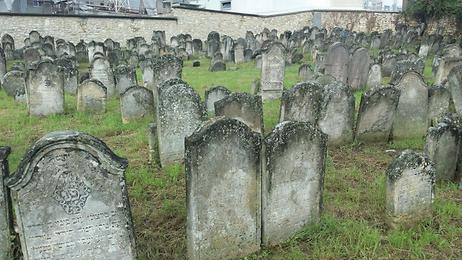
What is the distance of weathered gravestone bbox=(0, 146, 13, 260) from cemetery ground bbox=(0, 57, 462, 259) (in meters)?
1.24

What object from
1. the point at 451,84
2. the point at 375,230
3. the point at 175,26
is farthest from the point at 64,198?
the point at 175,26

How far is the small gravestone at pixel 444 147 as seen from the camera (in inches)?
230

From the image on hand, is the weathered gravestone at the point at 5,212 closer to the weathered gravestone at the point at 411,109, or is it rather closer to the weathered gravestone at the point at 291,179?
the weathered gravestone at the point at 291,179

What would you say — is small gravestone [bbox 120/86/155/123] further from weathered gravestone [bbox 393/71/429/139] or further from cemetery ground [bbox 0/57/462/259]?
weathered gravestone [bbox 393/71/429/139]

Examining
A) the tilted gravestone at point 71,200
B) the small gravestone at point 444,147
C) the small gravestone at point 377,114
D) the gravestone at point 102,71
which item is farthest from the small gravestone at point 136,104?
the small gravestone at point 444,147

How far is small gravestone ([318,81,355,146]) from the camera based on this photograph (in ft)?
24.1

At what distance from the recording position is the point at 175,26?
29.0 meters

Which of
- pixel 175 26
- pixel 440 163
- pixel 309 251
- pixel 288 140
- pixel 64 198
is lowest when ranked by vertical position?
pixel 309 251

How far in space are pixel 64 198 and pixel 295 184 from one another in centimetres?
232

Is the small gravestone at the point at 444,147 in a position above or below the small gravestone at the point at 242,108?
below

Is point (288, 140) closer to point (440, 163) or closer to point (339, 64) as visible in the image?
point (440, 163)

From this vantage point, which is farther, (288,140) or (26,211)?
(288,140)

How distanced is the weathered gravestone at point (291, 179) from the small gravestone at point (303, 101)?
2775 mm

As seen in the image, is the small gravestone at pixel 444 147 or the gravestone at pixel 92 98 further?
the gravestone at pixel 92 98
